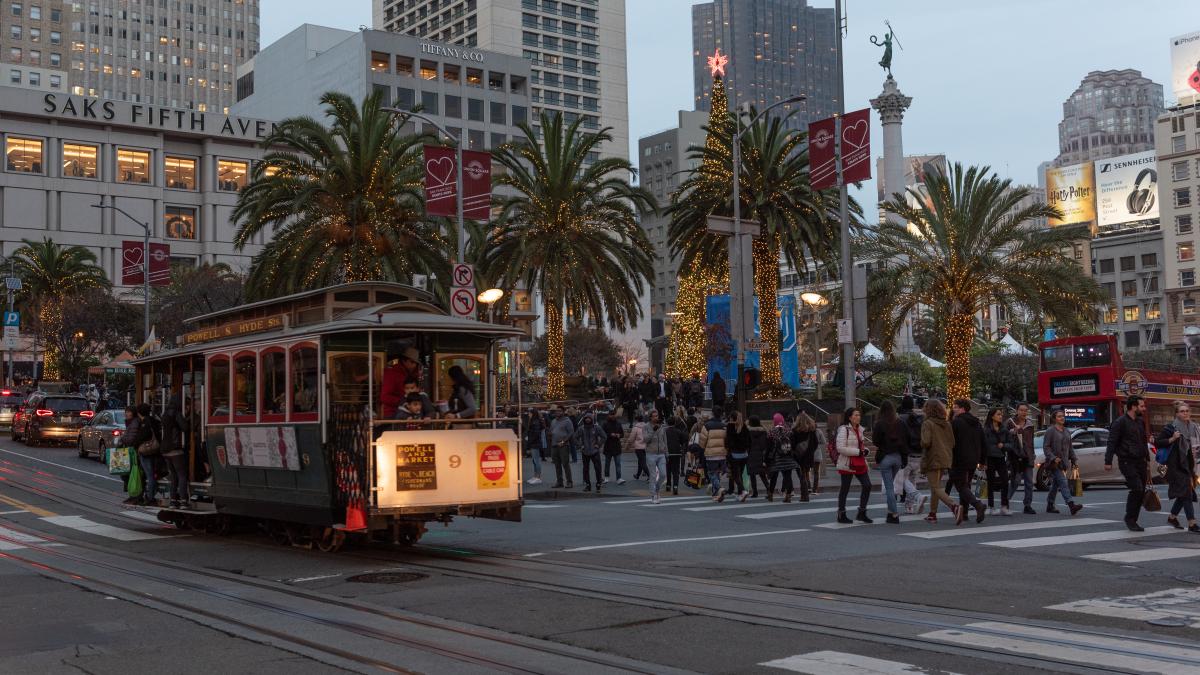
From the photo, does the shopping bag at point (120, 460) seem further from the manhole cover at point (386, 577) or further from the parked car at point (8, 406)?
the parked car at point (8, 406)

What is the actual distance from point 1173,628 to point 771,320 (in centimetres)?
3120

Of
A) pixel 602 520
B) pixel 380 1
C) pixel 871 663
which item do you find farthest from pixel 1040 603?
pixel 380 1

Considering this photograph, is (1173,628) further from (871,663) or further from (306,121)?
(306,121)

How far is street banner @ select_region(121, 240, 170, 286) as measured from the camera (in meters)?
40.0

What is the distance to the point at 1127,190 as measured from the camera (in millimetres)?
114188

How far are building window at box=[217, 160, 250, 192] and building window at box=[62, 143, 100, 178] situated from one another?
341 inches

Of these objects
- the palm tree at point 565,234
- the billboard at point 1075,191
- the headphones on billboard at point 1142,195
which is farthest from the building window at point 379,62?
the headphones on billboard at point 1142,195

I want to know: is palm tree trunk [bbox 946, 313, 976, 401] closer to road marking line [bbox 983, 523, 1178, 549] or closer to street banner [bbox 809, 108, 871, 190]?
street banner [bbox 809, 108, 871, 190]

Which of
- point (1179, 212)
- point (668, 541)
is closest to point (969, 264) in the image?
point (668, 541)

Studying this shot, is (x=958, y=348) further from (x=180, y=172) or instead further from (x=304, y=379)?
(x=180, y=172)

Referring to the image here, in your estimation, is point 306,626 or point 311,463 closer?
point 306,626

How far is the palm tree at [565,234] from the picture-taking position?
1423 inches

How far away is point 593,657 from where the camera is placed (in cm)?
764

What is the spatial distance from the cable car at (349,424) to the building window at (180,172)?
75695 mm
